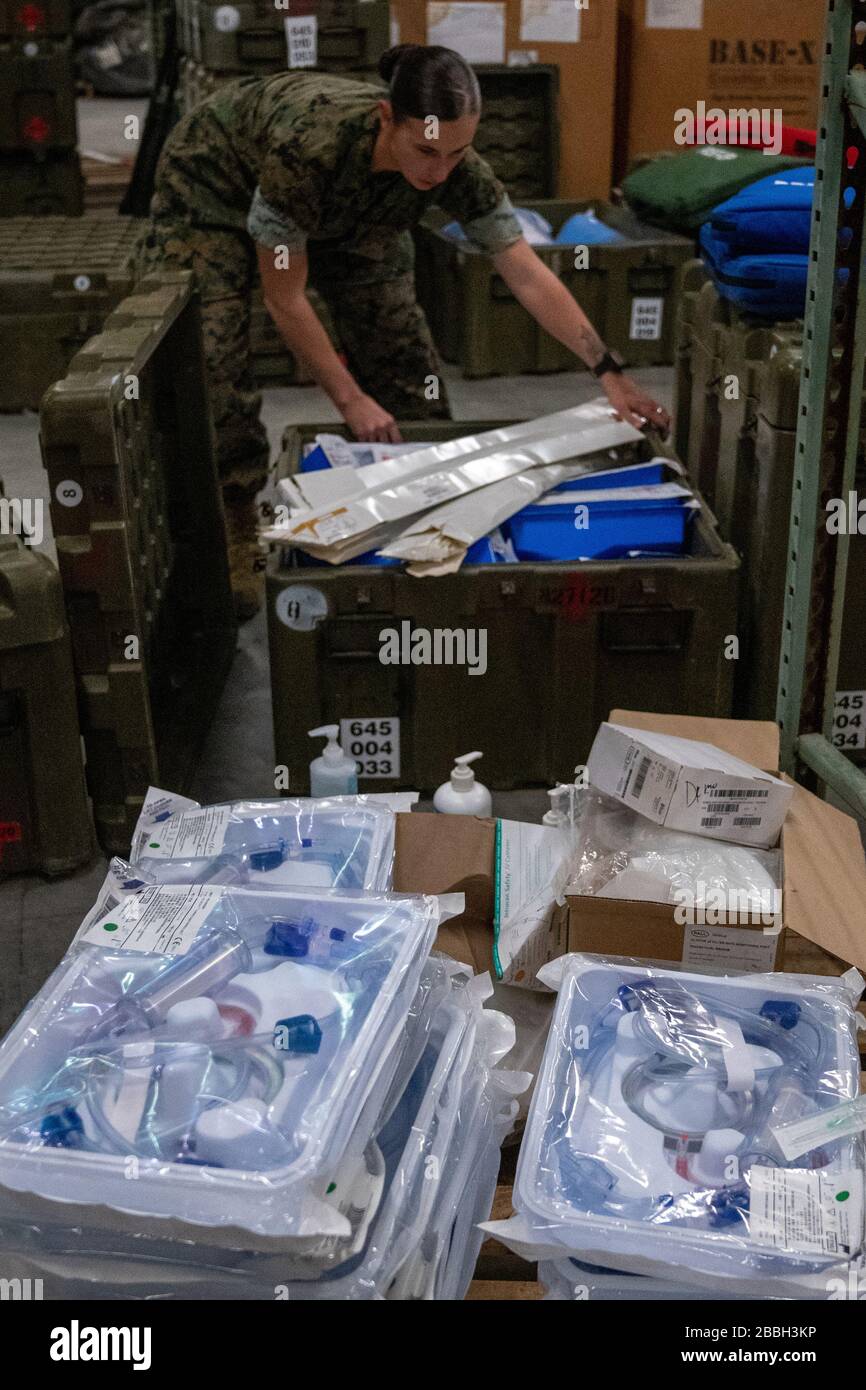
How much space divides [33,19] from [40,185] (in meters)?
0.76

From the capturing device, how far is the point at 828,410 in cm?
223

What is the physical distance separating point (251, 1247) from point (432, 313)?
5553 mm

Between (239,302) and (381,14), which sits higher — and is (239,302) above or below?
below

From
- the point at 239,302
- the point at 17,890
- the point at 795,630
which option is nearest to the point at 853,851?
the point at 795,630

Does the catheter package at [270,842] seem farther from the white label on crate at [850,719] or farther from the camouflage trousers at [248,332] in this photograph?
the camouflage trousers at [248,332]

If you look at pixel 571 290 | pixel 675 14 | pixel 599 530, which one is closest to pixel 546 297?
pixel 599 530

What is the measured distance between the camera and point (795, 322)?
2.86m

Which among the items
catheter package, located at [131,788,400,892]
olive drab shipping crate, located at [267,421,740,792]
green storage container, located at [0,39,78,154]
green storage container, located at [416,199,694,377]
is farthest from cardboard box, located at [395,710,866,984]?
green storage container, located at [0,39,78,154]

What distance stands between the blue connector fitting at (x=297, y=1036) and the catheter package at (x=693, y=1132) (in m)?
0.23

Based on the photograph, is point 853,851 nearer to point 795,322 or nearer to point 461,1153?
point 461,1153

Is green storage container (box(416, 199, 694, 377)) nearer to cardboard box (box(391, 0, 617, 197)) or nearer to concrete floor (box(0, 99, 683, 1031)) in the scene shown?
concrete floor (box(0, 99, 683, 1031))

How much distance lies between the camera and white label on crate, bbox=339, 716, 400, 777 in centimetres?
287

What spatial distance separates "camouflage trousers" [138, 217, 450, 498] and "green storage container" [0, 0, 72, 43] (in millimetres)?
3395
